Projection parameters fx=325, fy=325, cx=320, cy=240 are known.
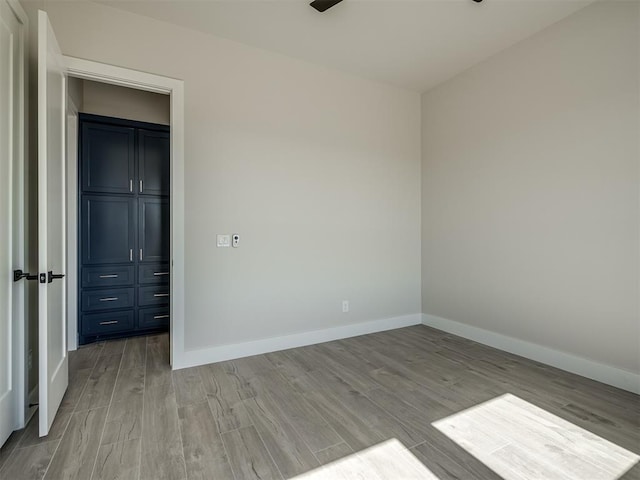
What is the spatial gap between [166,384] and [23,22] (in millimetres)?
2709

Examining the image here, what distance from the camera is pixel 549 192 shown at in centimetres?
300

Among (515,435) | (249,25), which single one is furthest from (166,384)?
(249,25)

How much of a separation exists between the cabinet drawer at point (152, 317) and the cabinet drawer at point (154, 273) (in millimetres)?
344

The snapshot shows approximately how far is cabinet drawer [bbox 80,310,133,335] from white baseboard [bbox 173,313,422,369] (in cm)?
128

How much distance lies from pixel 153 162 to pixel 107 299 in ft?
5.40

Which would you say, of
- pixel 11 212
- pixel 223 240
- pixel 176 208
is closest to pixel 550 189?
pixel 223 240

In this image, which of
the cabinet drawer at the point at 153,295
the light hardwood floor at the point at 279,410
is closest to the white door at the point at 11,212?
the light hardwood floor at the point at 279,410

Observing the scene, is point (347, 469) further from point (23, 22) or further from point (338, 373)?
point (23, 22)

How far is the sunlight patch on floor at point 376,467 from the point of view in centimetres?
163

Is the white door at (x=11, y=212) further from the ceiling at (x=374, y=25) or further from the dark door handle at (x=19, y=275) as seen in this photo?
the ceiling at (x=374, y=25)

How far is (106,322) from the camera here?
3641 millimetres

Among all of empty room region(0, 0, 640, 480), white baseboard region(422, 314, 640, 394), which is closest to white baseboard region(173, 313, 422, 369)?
empty room region(0, 0, 640, 480)

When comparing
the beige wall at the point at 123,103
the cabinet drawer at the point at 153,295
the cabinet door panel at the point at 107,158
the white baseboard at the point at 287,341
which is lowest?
the white baseboard at the point at 287,341

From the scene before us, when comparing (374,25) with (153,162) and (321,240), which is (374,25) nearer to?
(321,240)
